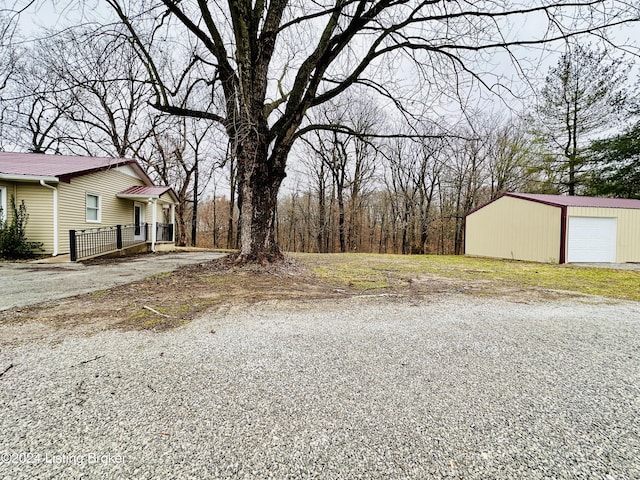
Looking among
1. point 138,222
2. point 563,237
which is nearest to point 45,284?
point 138,222

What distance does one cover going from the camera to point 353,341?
2496 millimetres

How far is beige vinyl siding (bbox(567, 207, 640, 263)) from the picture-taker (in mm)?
10961

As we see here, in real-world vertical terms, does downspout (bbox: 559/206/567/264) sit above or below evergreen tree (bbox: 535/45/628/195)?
below

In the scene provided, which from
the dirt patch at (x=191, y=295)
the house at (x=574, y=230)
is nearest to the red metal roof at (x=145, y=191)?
the dirt patch at (x=191, y=295)

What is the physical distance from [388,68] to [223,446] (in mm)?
7572

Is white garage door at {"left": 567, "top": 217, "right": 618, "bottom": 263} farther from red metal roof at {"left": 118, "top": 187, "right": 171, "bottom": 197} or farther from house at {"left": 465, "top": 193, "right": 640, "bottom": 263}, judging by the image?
red metal roof at {"left": 118, "top": 187, "right": 171, "bottom": 197}

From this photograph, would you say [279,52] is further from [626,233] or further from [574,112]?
[574,112]

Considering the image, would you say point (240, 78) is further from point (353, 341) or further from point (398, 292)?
point (353, 341)

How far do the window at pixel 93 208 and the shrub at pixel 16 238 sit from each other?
185cm

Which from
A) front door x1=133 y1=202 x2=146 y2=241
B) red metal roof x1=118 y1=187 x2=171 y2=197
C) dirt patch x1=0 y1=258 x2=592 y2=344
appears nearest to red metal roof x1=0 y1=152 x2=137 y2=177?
red metal roof x1=118 y1=187 x2=171 y2=197

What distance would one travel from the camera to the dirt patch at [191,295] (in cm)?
282

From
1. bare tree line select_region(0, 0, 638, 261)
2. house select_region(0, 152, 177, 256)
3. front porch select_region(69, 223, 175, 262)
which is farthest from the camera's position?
front porch select_region(69, 223, 175, 262)

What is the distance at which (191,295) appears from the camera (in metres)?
4.05

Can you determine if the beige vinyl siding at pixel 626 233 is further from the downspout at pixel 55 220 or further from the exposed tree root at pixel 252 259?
the downspout at pixel 55 220
